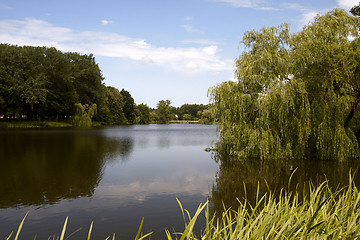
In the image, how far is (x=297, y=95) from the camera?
10.8 m

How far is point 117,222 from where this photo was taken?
198 inches

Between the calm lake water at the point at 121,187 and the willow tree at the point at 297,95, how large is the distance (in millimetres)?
914

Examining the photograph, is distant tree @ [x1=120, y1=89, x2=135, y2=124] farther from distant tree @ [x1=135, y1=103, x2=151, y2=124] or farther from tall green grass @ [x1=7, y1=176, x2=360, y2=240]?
tall green grass @ [x1=7, y1=176, x2=360, y2=240]

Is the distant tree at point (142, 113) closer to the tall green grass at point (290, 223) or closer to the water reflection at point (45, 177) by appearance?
the water reflection at point (45, 177)

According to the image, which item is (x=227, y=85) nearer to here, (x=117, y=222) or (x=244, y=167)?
(x=244, y=167)

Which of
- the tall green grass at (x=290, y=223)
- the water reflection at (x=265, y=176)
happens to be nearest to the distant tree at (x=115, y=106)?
the water reflection at (x=265, y=176)

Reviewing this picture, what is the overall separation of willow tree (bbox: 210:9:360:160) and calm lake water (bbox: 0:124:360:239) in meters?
0.91

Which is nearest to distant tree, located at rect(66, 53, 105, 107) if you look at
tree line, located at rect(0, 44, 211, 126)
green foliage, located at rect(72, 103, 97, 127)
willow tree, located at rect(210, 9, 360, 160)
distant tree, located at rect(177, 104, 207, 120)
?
tree line, located at rect(0, 44, 211, 126)

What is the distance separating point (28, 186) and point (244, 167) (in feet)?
23.3

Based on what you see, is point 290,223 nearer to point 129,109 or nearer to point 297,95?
point 297,95

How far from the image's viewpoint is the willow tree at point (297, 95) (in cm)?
1049

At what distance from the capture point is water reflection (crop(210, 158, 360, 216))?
664 centimetres

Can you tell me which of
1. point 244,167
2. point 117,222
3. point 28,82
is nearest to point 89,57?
point 28,82

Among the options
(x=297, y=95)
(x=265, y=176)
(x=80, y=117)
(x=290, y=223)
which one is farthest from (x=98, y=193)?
(x=80, y=117)
